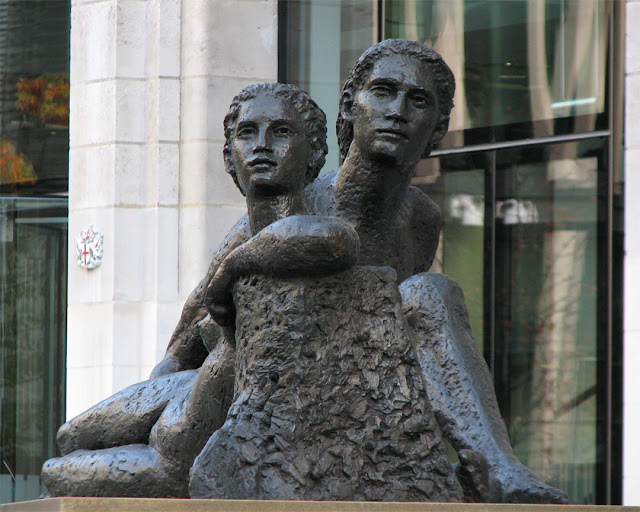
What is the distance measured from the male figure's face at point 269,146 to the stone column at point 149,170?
7.47 metres

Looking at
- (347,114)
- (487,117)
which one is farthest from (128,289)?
(347,114)

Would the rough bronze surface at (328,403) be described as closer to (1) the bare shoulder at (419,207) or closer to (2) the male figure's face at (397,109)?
(2) the male figure's face at (397,109)

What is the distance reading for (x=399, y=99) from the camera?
4.09 m

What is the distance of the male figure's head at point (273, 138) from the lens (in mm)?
4133

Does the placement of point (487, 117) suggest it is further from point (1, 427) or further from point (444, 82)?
point (444, 82)

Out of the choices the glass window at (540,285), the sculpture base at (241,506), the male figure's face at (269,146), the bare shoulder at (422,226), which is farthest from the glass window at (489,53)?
the sculpture base at (241,506)

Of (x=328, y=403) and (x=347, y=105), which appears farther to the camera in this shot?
(x=347, y=105)

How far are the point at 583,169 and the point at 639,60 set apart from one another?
1.18 m

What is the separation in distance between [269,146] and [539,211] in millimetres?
7499

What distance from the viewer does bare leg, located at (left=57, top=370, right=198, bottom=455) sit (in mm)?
4254

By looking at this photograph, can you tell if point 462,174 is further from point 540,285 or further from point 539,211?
point 540,285

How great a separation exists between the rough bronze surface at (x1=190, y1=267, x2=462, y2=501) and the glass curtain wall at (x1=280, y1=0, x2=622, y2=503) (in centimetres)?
726

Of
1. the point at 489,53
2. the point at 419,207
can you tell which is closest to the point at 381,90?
the point at 419,207

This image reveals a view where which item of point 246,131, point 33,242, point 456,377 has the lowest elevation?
point 456,377
